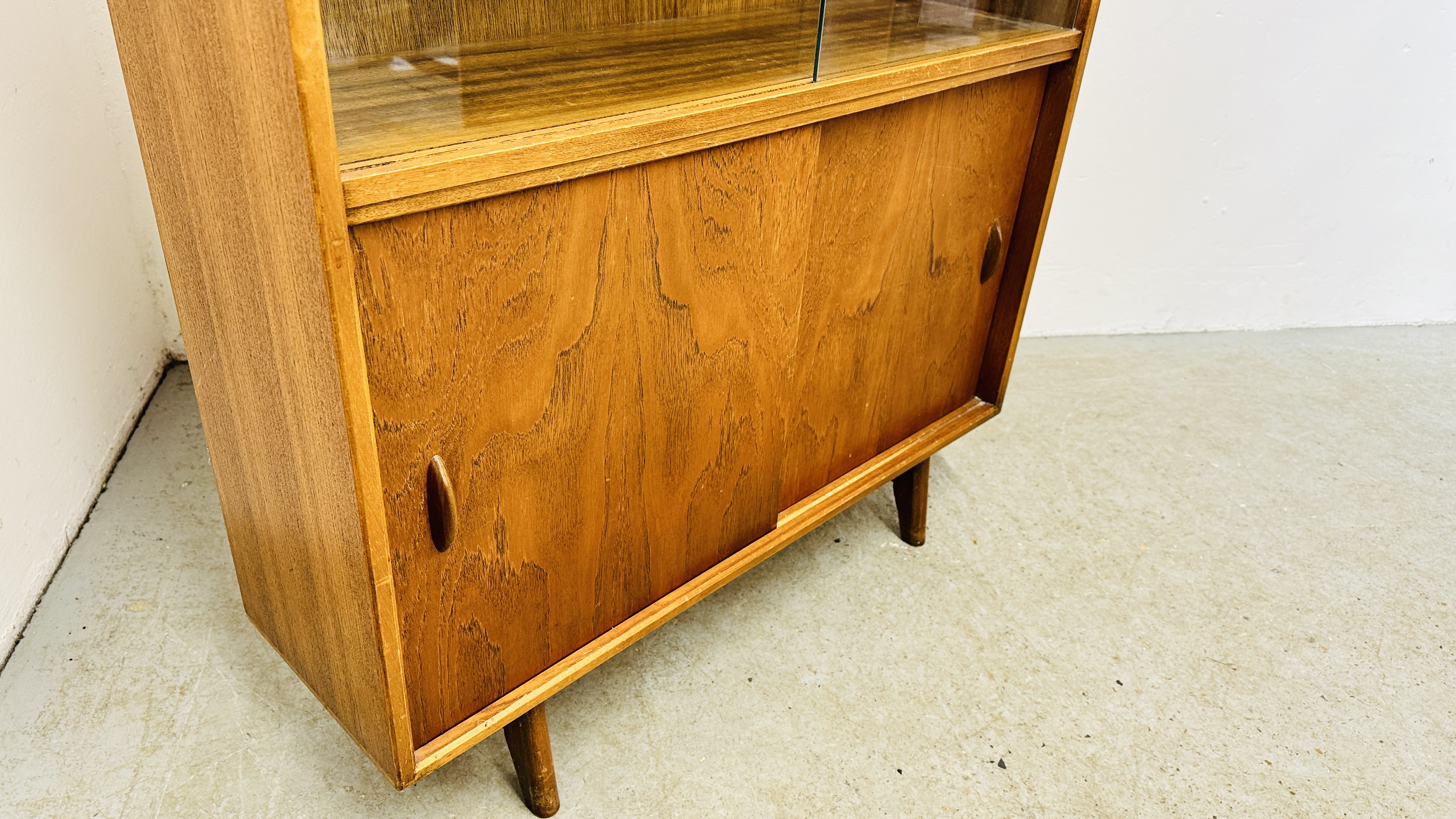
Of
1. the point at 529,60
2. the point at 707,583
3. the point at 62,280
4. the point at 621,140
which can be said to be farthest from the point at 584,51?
the point at 62,280

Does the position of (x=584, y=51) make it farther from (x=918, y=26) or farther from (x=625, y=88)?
(x=918, y=26)

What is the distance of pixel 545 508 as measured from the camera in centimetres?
108

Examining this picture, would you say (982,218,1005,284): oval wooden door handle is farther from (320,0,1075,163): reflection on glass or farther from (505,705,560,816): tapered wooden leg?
(505,705,560,816): tapered wooden leg

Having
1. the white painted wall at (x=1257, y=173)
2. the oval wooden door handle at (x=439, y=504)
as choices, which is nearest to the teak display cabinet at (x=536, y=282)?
the oval wooden door handle at (x=439, y=504)

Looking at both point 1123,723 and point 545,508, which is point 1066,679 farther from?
point 545,508

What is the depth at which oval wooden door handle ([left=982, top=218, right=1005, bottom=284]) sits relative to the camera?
5.18 feet

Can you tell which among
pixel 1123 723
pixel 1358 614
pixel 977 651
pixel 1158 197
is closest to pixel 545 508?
pixel 977 651

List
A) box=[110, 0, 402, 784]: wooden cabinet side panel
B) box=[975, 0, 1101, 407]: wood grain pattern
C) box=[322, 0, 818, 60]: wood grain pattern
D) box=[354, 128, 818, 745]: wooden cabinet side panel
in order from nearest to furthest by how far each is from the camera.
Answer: box=[110, 0, 402, 784]: wooden cabinet side panel
box=[354, 128, 818, 745]: wooden cabinet side panel
box=[322, 0, 818, 60]: wood grain pattern
box=[975, 0, 1101, 407]: wood grain pattern

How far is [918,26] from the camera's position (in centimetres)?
133

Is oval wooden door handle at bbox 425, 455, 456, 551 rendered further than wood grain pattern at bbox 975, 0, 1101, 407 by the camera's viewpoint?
No

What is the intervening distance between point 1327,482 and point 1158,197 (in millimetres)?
833

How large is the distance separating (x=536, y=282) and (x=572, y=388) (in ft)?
0.46

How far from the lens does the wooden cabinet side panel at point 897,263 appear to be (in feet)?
4.17

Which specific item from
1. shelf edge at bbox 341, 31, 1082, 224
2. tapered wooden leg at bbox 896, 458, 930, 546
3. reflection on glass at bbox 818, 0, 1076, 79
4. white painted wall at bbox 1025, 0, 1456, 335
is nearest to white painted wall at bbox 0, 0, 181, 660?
shelf edge at bbox 341, 31, 1082, 224
